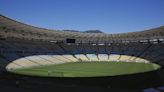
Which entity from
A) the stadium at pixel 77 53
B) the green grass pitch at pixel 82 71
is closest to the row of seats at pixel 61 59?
the stadium at pixel 77 53

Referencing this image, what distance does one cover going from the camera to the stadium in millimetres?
34719

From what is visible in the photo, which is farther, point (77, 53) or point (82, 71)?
point (77, 53)

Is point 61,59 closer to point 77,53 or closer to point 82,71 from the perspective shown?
point 77,53

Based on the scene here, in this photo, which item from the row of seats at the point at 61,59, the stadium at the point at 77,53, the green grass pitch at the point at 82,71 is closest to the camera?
the green grass pitch at the point at 82,71

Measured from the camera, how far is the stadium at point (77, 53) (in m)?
34.7

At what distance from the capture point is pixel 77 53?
2813 inches

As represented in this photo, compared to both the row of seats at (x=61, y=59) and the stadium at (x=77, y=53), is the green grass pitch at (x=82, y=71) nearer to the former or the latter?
the stadium at (x=77, y=53)

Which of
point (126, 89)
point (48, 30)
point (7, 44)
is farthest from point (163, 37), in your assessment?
point (126, 89)

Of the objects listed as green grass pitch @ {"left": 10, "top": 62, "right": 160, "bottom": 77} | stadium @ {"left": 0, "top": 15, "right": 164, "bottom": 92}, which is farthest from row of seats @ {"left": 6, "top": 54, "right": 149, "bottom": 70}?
green grass pitch @ {"left": 10, "top": 62, "right": 160, "bottom": 77}

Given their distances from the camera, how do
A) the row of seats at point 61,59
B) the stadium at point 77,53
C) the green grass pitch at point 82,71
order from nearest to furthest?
the green grass pitch at point 82,71, the stadium at point 77,53, the row of seats at point 61,59

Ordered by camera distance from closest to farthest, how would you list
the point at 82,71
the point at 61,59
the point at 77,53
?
the point at 82,71 < the point at 61,59 < the point at 77,53

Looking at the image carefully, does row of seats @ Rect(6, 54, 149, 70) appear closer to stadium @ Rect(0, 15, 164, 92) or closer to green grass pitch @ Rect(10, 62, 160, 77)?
stadium @ Rect(0, 15, 164, 92)

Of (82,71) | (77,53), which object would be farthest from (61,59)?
(82,71)

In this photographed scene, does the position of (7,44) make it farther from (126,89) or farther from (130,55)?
(126,89)
